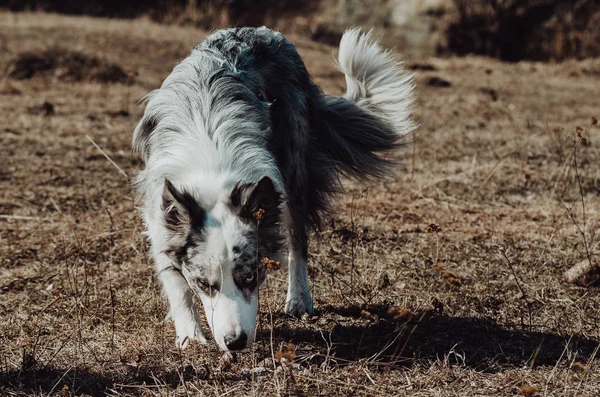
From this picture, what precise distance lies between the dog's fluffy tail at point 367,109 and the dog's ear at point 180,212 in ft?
5.14

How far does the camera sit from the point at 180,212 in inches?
141

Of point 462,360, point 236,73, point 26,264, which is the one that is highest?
point 236,73

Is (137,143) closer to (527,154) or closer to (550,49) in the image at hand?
(527,154)

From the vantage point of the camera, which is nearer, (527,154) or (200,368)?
(200,368)

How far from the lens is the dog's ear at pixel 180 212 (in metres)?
3.49

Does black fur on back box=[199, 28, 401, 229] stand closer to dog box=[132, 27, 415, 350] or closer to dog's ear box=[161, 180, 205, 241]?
dog box=[132, 27, 415, 350]

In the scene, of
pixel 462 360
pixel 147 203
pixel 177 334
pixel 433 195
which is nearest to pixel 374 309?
pixel 462 360

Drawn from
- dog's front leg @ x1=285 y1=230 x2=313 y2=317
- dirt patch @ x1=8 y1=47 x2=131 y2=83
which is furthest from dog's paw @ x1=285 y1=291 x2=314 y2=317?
dirt patch @ x1=8 y1=47 x2=131 y2=83

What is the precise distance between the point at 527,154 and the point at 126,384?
208 inches

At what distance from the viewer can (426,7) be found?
14570mm

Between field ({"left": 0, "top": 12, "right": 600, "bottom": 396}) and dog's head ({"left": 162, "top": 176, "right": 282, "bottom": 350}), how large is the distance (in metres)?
0.20

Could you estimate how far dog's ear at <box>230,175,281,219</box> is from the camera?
3.48m

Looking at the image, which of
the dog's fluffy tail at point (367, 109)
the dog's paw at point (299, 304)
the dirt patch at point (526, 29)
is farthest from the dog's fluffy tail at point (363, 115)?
the dirt patch at point (526, 29)

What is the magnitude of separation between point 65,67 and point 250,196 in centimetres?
825
